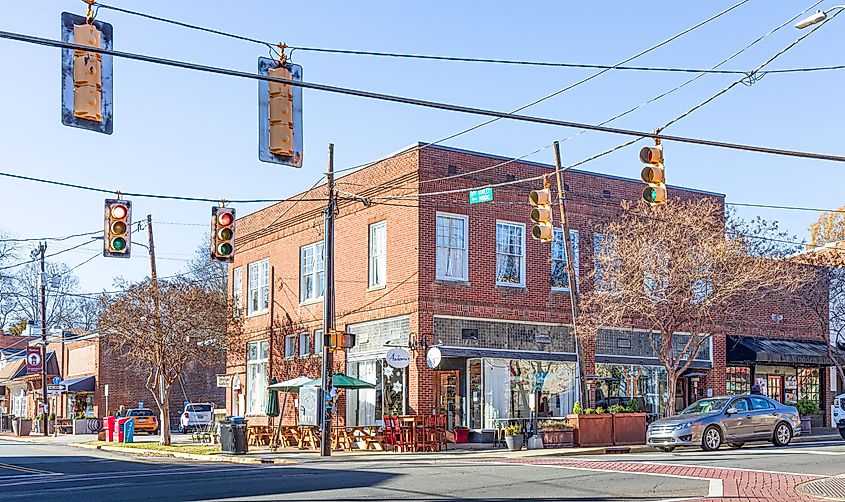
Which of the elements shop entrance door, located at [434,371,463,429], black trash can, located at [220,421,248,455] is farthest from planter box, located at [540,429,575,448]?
black trash can, located at [220,421,248,455]

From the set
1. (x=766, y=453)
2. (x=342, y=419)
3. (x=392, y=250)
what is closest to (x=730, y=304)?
(x=766, y=453)

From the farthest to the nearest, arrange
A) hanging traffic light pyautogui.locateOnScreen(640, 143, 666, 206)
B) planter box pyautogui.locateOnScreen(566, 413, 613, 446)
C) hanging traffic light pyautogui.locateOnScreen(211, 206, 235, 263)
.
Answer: planter box pyautogui.locateOnScreen(566, 413, 613, 446) → hanging traffic light pyautogui.locateOnScreen(211, 206, 235, 263) → hanging traffic light pyautogui.locateOnScreen(640, 143, 666, 206)

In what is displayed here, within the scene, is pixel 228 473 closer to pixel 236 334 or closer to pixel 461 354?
pixel 461 354

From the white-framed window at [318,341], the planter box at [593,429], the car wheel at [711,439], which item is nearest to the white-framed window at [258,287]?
the white-framed window at [318,341]

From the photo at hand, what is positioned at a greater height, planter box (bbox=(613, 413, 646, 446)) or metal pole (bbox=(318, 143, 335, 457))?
metal pole (bbox=(318, 143, 335, 457))

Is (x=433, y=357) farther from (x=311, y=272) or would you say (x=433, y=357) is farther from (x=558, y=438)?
(x=311, y=272)

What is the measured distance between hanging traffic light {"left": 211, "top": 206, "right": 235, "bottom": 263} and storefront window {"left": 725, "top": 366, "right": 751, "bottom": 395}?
83.3ft

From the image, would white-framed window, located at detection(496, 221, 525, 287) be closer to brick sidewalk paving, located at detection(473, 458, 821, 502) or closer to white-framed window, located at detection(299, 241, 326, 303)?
white-framed window, located at detection(299, 241, 326, 303)

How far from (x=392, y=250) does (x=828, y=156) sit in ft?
57.4

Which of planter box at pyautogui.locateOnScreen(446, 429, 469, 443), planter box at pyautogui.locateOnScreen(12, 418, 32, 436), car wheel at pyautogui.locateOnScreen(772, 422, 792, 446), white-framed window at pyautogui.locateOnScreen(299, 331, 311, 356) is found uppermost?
white-framed window at pyautogui.locateOnScreen(299, 331, 311, 356)

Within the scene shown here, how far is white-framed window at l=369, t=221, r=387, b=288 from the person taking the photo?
33188mm

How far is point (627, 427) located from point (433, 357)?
6086 mm

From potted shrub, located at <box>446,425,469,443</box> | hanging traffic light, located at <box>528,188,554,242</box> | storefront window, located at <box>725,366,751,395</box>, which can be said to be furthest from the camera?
storefront window, located at <box>725,366,751,395</box>

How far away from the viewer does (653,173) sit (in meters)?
16.6
